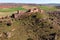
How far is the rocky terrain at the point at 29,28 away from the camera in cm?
5216

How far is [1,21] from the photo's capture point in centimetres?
5856

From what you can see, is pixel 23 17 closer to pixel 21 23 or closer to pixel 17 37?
pixel 21 23

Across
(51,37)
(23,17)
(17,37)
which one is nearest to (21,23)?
(23,17)

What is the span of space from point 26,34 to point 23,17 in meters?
10.2

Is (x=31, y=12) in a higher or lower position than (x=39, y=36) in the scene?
higher

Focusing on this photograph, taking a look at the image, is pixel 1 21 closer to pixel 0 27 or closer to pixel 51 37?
pixel 0 27

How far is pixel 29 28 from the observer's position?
5750cm

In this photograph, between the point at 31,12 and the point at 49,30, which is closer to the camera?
the point at 49,30

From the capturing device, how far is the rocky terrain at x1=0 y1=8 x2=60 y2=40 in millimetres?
52156

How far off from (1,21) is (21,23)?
595 centimetres

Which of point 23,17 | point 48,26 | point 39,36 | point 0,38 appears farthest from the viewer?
point 23,17

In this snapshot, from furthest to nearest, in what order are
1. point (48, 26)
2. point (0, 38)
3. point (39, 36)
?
point (48, 26)
point (39, 36)
point (0, 38)

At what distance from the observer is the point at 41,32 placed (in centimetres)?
5534

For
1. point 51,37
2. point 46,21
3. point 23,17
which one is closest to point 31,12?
point 23,17
